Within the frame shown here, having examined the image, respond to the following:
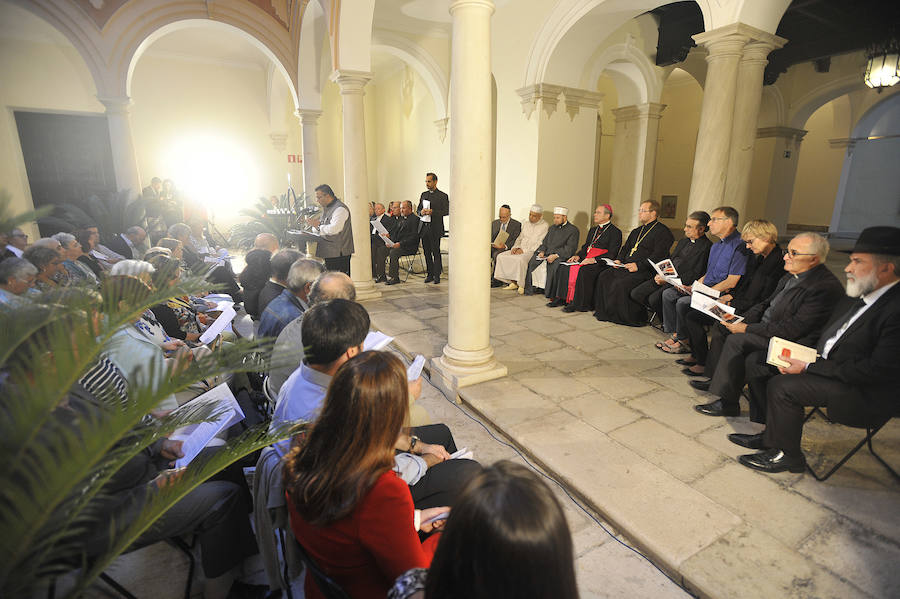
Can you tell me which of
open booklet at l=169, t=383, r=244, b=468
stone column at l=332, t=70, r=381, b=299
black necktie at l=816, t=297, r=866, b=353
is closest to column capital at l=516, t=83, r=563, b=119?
stone column at l=332, t=70, r=381, b=299

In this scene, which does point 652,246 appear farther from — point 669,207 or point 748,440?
point 669,207

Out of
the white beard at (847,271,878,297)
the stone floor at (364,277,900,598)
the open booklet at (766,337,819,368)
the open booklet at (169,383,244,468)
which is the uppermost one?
the white beard at (847,271,878,297)

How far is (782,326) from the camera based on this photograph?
3.14m

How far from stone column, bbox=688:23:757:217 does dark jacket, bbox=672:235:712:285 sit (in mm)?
491

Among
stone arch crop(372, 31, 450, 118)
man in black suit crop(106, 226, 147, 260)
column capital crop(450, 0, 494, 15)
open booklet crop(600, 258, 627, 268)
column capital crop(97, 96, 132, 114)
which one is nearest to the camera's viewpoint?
column capital crop(450, 0, 494, 15)

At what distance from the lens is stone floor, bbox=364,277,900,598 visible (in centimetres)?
204

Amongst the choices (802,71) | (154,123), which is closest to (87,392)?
(154,123)

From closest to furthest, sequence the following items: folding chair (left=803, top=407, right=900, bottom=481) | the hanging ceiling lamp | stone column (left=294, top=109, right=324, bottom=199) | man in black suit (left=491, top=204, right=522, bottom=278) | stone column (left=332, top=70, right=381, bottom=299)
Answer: folding chair (left=803, top=407, right=900, bottom=481), the hanging ceiling lamp, stone column (left=332, top=70, right=381, bottom=299), man in black suit (left=491, top=204, right=522, bottom=278), stone column (left=294, top=109, right=324, bottom=199)

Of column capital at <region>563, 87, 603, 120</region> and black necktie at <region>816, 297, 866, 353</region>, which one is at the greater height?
column capital at <region>563, 87, 603, 120</region>

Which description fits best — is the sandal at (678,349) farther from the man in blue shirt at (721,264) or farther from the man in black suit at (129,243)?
the man in black suit at (129,243)

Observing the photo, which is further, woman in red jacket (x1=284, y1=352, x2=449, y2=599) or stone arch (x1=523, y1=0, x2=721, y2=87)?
stone arch (x1=523, y1=0, x2=721, y2=87)

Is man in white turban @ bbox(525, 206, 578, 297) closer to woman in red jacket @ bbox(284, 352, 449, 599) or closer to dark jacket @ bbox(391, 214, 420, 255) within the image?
dark jacket @ bbox(391, 214, 420, 255)

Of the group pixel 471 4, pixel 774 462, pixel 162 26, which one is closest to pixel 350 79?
pixel 471 4

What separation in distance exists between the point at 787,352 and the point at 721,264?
6.17 feet
